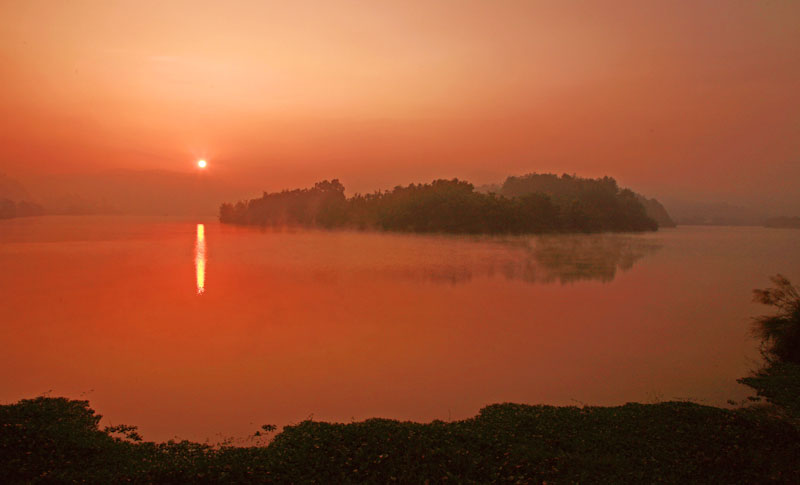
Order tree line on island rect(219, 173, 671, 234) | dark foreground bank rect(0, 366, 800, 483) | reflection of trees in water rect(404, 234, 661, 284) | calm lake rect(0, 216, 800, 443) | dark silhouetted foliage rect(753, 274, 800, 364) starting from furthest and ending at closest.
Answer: tree line on island rect(219, 173, 671, 234) < reflection of trees in water rect(404, 234, 661, 284) < dark silhouetted foliage rect(753, 274, 800, 364) < calm lake rect(0, 216, 800, 443) < dark foreground bank rect(0, 366, 800, 483)

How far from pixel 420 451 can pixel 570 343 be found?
9.52m

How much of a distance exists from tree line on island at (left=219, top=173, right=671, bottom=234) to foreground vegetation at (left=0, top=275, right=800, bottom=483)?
7730cm

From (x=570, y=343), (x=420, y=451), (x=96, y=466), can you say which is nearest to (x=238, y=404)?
(x=96, y=466)

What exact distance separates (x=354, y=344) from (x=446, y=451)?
26.7ft

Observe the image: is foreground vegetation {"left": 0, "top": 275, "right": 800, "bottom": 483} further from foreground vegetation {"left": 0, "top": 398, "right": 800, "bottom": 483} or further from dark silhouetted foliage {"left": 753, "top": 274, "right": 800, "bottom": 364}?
dark silhouetted foliage {"left": 753, "top": 274, "right": 800, "bottom": 364}

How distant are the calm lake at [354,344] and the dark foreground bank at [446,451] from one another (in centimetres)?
137

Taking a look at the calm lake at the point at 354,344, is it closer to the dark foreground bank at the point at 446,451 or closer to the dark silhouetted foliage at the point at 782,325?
the dark silhouetted foliage at the point at 782,325

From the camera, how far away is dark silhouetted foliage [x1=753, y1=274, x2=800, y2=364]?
12602 mm

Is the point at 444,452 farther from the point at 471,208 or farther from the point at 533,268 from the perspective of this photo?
Result: the point at 471,208

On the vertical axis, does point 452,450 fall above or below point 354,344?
above

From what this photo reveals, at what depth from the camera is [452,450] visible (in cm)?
677

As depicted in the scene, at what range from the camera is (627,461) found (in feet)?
21.7

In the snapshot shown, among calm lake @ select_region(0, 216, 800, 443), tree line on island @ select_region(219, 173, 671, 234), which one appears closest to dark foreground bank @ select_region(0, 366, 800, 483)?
calm lake @ select_region(0, 216, 800, 443)

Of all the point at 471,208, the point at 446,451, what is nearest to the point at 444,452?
the point at 446,451
